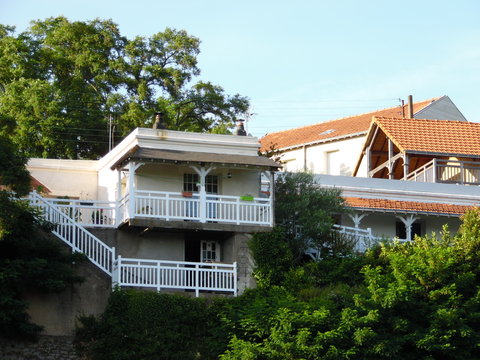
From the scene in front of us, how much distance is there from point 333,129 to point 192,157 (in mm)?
23723

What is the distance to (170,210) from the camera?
37.8 m

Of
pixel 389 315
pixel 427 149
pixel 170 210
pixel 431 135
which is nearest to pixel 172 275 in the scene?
pixel 170 210

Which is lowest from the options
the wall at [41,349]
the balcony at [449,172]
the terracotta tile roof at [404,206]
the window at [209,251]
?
the wall at [41,349]

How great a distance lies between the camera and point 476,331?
35.4 m

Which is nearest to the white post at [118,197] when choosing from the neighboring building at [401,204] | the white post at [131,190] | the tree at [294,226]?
the white post at [131,190]

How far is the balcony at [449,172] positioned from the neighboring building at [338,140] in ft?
29.3

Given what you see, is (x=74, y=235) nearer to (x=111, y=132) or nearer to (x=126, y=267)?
(x=126, y=267)

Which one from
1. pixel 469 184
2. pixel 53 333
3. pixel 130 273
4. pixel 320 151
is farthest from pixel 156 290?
pixel 320 151

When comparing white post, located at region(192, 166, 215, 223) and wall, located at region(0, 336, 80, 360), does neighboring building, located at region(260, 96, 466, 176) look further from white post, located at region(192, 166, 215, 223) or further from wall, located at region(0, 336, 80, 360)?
wall, located at region(0, 336, 80, 360)

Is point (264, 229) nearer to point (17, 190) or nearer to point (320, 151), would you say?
point (17, 190)

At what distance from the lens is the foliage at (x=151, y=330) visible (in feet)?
112

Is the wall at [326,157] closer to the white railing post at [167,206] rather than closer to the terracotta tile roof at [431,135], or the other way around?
the terracotta tile roof at [431,135]

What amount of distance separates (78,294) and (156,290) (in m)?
2.51

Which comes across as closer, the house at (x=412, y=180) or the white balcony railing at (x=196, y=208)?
the white balcony railing at (x=196, y=208)
